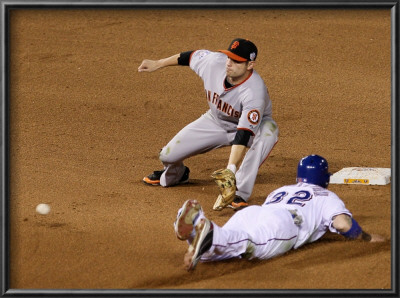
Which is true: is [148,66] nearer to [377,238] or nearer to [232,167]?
[232,167]

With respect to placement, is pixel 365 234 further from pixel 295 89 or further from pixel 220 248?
pixel 295 89

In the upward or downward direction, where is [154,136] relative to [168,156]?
downward

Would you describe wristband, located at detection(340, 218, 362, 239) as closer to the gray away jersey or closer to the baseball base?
the gray away jersey

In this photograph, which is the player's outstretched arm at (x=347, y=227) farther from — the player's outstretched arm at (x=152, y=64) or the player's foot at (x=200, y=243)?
the player's outstretched arm at (x=152, y=64)

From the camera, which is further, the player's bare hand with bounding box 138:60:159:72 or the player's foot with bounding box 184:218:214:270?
the player's bare hand with bounding box 138:60:159:72

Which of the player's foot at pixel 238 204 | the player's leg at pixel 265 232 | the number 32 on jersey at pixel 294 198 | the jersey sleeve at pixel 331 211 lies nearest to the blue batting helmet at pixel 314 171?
the number 32 on jersey at pixel 294 198

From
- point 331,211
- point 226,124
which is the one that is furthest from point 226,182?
point 226,124

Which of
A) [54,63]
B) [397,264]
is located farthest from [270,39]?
[397,264]

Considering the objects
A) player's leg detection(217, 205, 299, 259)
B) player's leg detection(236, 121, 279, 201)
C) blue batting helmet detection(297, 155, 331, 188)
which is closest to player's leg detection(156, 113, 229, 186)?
player's leg detection(236, 121, 279, 201)
